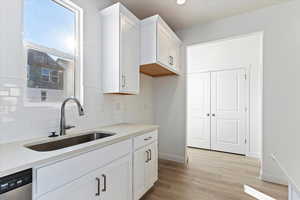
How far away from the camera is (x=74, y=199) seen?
1018mm

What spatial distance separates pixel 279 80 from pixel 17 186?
303cm

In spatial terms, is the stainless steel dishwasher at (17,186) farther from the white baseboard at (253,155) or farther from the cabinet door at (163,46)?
the white baseboard at (253,155)

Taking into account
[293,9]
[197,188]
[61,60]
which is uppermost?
[293,9]

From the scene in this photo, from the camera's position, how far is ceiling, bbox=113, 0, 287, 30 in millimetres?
2213

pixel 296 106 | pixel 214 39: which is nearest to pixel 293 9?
pixel 214 39

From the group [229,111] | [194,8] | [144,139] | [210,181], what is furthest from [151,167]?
[229,111]

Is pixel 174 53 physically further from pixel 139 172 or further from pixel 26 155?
pixel 26 155

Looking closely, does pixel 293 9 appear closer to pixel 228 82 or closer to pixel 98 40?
pixel 228 82

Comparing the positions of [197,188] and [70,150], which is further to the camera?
[197,188]

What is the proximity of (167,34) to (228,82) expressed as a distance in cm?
212

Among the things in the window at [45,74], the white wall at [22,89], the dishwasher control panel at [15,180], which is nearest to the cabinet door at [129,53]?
the white wall at [22,89]

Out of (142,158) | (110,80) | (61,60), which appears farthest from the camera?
(110,80)

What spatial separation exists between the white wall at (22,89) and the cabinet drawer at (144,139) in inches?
23.8

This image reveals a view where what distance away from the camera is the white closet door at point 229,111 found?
11.5 feet
